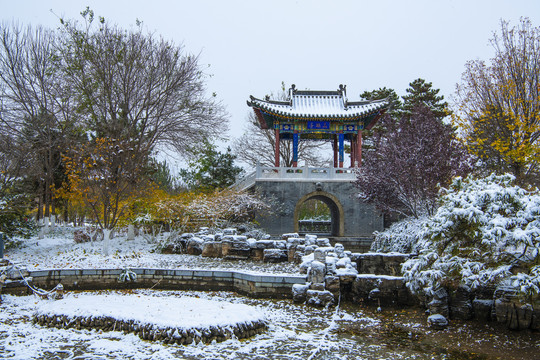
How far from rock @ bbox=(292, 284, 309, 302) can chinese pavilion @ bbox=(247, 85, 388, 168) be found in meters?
10.9

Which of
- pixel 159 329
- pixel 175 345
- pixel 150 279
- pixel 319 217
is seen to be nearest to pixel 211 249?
pixel 150 279

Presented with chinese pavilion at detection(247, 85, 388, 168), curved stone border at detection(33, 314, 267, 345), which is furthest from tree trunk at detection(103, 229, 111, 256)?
chinese pavilion at detection(247, 85, 388, 168)

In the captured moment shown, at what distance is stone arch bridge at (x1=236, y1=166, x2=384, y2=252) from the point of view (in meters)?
17.9

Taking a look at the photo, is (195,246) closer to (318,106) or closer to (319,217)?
(318,106)

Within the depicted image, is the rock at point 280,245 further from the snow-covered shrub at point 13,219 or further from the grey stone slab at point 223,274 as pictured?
the snow-covered shrub at point 13,219

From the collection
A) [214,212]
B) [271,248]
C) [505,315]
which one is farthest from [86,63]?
[505,315]

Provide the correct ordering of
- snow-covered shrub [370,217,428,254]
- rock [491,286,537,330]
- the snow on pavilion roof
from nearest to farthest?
1. rock [491,286,537,330]
2. snow-covered shrub [370,217,428,254]
3. the snow on pavilion roof

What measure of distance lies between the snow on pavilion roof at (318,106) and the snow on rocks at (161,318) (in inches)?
492

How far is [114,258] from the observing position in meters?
11.6

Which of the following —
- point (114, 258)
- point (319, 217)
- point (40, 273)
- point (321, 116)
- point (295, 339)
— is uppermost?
point (321, 116)

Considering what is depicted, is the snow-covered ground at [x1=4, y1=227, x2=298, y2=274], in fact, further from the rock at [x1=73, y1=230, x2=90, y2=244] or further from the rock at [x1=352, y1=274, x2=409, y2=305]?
the rock at [x1=352, y1=274, x2=409, y2=305]

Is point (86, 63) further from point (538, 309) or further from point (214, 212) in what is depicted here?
point (538, 309)

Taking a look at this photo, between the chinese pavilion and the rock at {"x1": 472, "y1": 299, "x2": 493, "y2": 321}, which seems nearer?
the rock at {"x1": 472, "y1": 299, "x2": 493, "y2": 321}

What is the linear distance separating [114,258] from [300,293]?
5.95 metres
